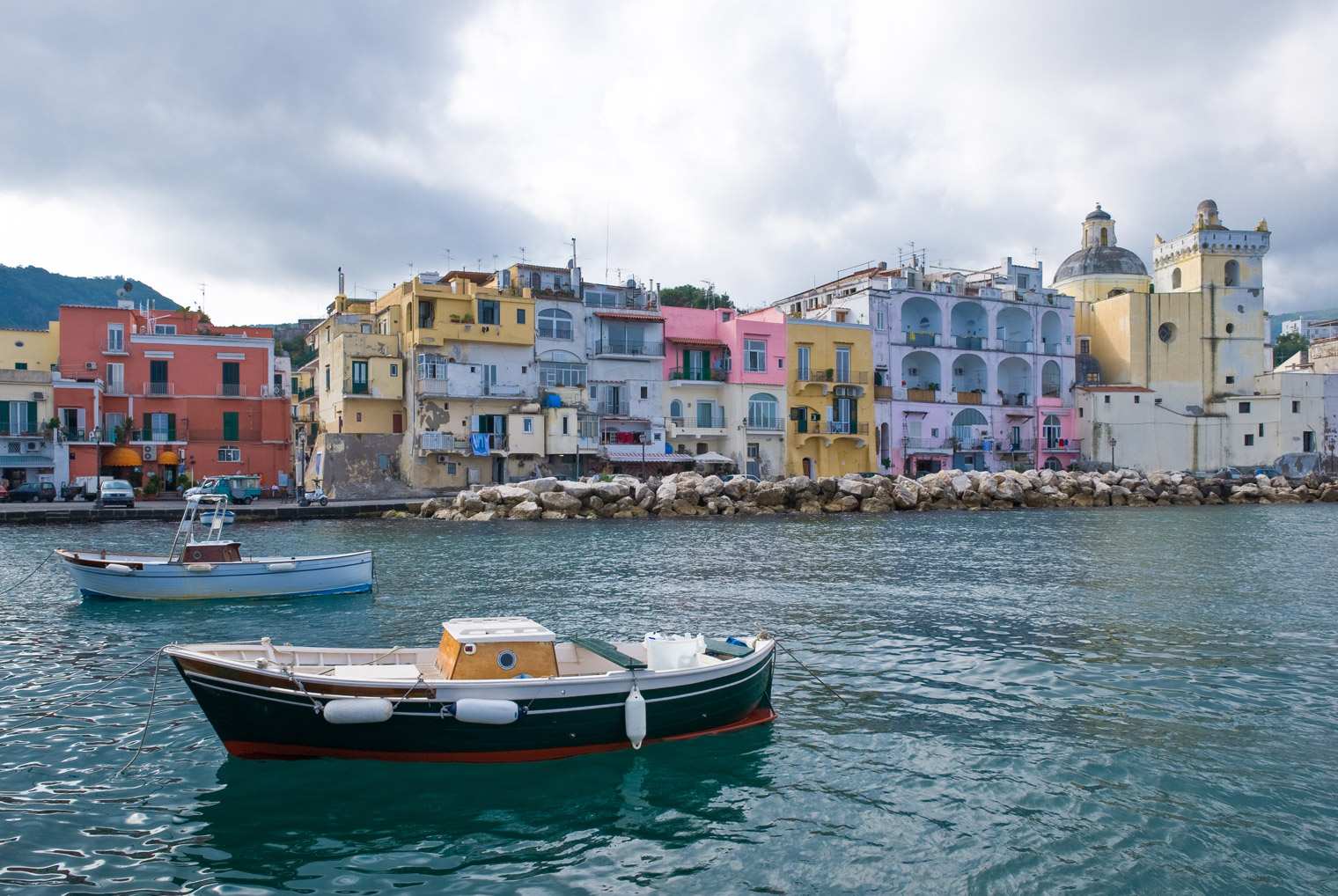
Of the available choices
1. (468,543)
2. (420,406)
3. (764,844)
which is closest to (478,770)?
(764,844)

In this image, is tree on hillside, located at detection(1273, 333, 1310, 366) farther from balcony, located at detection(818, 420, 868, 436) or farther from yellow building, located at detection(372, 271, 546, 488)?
yellow building, located at detection(372, 271, 546, 488)

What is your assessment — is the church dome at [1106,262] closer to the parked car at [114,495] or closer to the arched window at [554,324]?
the arched window at [554,324]

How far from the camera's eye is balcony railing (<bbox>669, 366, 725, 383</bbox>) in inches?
2109

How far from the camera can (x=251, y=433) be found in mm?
49469

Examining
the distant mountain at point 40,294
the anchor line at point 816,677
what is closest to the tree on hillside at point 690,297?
the anchor line at point 816,677

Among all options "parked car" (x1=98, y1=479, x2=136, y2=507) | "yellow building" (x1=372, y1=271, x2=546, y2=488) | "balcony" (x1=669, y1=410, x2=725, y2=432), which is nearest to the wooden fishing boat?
"parked car" (x1=98, y1=479, x2=136, y2=507)

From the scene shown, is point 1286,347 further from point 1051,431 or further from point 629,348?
point 629,348

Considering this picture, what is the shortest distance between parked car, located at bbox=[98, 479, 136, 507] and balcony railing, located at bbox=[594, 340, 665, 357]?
2393 centimetres

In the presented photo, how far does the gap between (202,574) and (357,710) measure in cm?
1216

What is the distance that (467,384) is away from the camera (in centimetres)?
4812

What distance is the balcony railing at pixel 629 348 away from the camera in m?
51.8

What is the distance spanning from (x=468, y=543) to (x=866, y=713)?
2109 centimetres

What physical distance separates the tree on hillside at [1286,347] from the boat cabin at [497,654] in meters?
96.4

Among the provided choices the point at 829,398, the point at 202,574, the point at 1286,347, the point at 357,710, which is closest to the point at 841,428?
the point at 829,398
